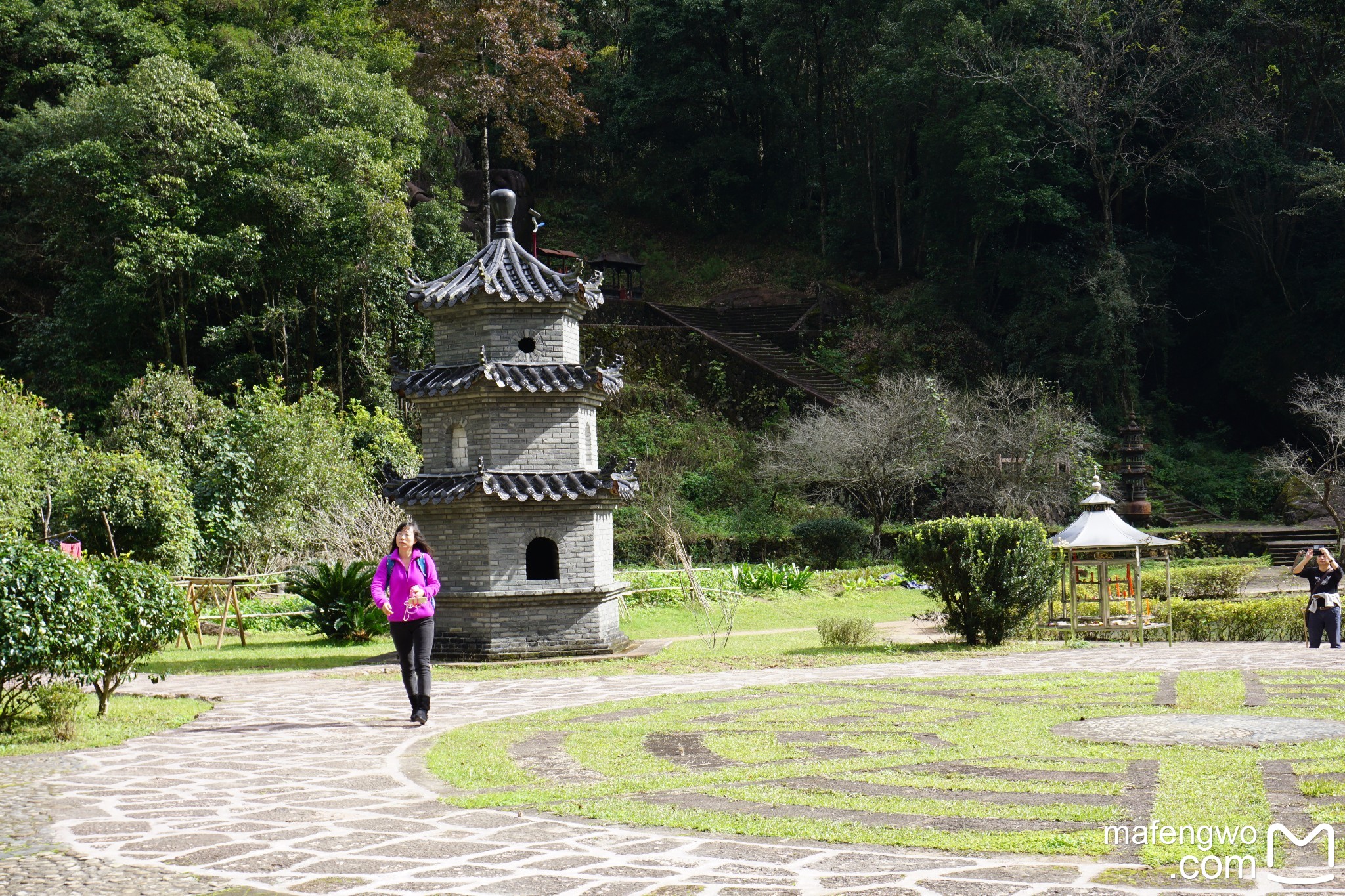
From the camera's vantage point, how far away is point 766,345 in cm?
3881

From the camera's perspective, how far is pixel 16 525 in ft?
61.6

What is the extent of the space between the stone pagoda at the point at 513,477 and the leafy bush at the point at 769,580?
313 inches

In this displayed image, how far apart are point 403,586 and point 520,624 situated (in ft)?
17.8

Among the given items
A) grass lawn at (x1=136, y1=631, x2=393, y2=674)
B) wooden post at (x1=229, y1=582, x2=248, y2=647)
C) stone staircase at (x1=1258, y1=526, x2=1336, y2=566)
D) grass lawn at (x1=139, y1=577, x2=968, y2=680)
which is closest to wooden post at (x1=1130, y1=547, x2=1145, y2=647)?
grass lawn at (x1=139, y1=577, x2=968, y2=680)

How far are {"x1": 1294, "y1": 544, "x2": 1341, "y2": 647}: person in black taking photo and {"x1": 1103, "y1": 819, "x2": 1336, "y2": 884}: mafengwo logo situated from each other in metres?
10.2

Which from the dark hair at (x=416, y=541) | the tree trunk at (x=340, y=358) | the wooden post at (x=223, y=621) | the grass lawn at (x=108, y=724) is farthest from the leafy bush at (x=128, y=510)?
the dark hair at (x=416, y=541)

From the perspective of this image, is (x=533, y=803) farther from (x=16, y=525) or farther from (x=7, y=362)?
(x=7, y=362)

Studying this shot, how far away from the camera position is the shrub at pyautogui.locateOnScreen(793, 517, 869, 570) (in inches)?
1083

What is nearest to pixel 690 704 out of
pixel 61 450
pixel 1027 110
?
pixel 61 450

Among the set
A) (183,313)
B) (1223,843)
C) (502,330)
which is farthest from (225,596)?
(1223,843)

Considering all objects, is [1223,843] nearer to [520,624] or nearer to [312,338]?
[520,624]

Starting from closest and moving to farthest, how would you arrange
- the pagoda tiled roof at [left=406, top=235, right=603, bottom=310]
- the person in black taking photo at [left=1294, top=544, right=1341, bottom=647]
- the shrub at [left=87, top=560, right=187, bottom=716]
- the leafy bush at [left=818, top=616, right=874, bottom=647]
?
the shrub at [left=87, top=560, right=187, bottom=716] < the person in black taking photo at [left=1294, top=544, right=1341, bottom=647] < the pagoda tiled roof at [left=406, top=235, right=603, bottom=310] < the leafy bush at [left=818, top=616, right=874, bottom=647]

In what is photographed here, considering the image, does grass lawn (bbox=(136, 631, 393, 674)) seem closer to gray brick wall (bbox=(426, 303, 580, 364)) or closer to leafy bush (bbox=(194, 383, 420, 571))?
leafy bush (bbox=(194, 383, 420, 571))

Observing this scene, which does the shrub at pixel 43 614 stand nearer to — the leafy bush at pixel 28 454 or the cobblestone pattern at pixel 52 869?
the cobblestone pattern at pixel 52 869
